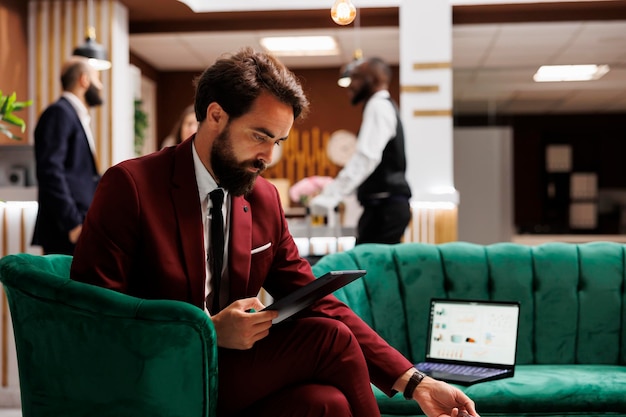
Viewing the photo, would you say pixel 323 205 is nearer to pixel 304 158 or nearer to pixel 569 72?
pixel 304 158

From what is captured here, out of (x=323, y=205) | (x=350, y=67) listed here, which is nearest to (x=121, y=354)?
(x=323, y=205)

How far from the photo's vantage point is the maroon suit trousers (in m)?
1.47

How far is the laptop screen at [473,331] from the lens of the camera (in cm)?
264

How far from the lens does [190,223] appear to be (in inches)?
62.7

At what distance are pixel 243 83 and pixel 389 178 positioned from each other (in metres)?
2.54

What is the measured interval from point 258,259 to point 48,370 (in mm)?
526

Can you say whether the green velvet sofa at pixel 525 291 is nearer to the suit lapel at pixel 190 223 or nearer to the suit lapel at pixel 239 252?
the suit lapel at pixel 239 252

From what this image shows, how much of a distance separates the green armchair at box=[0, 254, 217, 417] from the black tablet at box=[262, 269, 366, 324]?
141 mm

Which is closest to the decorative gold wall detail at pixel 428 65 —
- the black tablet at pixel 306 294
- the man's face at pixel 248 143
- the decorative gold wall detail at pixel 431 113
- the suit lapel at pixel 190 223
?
the decorative gold wall detail at pixel 431 113

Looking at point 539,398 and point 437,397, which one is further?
point 539,398

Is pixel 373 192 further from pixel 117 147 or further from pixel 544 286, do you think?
pixel 117 147

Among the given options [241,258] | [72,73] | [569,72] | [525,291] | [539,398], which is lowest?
[539,398]

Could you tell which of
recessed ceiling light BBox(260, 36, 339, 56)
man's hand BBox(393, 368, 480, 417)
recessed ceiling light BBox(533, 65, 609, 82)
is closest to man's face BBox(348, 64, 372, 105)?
man's hand BBox(393, 368, 480, 417)

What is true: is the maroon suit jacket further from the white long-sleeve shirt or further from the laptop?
the white long-sleeve shirt
